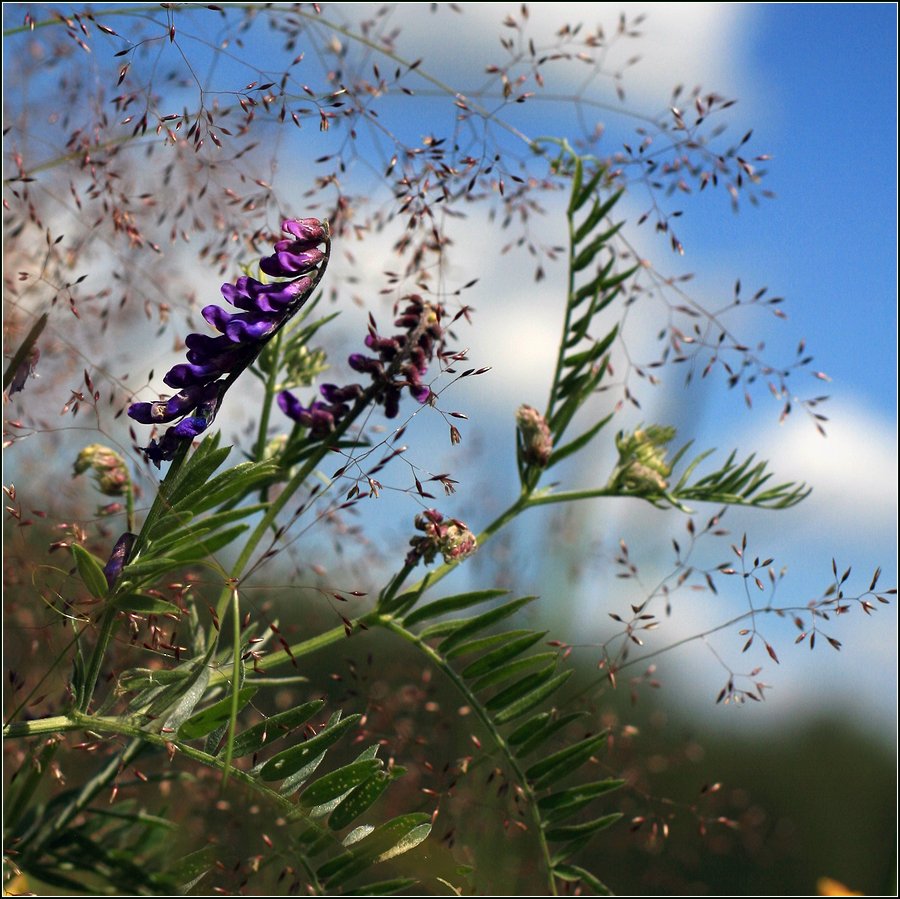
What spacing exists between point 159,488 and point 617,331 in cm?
46

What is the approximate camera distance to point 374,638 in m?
2.38

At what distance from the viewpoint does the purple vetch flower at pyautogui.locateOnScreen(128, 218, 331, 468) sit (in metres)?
0.71

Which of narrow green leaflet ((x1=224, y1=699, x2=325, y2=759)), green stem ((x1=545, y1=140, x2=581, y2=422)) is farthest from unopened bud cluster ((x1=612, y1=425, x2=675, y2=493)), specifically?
narrow green leaflet ((x1=224, y1=699, x2=325, y2=759))

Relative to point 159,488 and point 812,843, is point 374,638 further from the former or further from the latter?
point 159,488

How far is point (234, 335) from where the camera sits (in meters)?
0.70

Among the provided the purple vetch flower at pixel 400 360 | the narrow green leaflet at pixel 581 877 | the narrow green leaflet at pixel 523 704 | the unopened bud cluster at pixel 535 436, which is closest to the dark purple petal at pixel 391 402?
the purple vetch flower at pixel 400 360

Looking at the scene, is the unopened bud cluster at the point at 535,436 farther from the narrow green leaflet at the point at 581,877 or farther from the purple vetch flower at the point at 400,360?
the narrow green leaflet at the point at 581,877

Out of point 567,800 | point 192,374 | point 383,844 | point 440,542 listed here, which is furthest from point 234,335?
point 567,800

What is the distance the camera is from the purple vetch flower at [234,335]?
0.71m

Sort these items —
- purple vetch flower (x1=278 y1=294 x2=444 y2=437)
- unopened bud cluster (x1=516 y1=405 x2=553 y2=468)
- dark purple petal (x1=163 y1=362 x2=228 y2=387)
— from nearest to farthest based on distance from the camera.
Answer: dark purple petal (x1=163 y1=362 x2=228 y2=387) < purple vetch flower (x1=278 y1=294 x2=444 y2=437) < unopened bud cluster (x1=516 y1=405 x2=553 y2=468)

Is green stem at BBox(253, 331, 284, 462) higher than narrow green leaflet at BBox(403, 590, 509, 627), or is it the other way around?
green stem at BBox(253, 331, 284, 462)

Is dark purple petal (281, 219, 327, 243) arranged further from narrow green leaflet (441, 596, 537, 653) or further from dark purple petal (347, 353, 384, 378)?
narrow green leaflet (441, 596, 537, 653)

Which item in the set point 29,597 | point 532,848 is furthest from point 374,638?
point 29,597

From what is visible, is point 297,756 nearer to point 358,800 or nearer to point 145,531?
point 358,800
